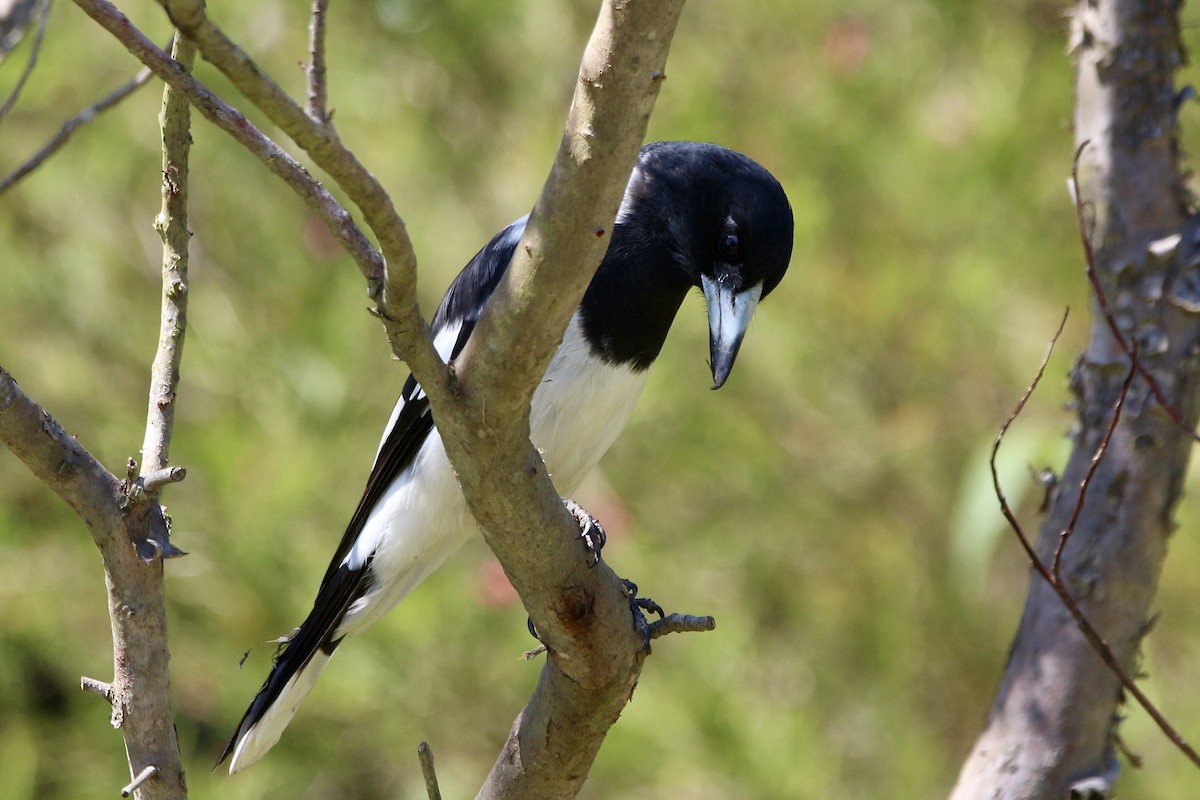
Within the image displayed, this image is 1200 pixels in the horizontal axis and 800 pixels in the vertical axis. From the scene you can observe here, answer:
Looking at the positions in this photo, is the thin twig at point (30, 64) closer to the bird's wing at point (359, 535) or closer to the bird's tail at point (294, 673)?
the bird's wing at point (359, 535)

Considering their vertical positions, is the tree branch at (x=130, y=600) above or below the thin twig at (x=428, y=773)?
above

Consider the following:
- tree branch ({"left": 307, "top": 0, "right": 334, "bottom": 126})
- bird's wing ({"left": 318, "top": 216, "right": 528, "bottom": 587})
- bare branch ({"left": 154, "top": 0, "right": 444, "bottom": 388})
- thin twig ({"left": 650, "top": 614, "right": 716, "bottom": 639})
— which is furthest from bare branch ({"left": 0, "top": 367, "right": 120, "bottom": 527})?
bird's wing ({"left": 318, "top": 216, "right": 528, "bottom": 587})

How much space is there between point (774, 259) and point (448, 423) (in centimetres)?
84

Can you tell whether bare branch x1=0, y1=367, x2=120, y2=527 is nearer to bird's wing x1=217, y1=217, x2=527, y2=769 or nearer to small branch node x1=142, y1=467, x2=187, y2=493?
small branch node x1=142, y1=467, x2=187, y2=493

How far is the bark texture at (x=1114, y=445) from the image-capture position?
1982 mm

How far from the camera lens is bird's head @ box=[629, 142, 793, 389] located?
6.48ft

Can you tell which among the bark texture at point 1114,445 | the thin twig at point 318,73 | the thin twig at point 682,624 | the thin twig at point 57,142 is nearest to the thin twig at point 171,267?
the thin twig at point 57,142

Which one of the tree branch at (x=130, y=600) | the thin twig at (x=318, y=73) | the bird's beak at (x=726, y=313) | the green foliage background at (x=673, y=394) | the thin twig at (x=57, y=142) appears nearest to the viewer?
the thin twig at (x=318, y=73)

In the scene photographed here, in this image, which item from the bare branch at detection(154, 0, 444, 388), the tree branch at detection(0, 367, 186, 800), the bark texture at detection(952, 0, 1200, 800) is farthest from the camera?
the bark texture at detection(952, 0, 1200, 800)

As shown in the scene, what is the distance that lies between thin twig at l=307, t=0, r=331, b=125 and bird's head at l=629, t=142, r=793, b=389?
93cm

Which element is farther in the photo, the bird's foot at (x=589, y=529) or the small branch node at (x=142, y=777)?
the bird's foot at (x=589, y=529)

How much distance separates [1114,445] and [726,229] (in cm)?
67

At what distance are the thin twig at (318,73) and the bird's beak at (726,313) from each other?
2.91ft

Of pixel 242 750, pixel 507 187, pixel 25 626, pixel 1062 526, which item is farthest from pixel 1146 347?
pixel 25 626
